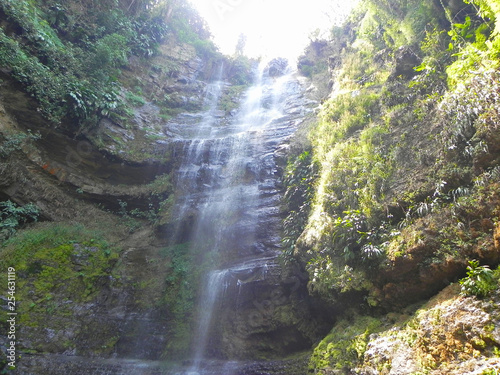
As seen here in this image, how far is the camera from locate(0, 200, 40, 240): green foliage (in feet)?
31.4

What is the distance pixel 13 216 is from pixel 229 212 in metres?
7.64

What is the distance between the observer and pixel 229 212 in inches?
475

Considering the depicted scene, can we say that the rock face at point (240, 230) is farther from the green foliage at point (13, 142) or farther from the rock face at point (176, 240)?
the green foliage at point (13, 142)

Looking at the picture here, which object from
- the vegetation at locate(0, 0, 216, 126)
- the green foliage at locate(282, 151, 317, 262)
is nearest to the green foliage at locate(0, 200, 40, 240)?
the vegetation at locate(0, 0, 216, 126)

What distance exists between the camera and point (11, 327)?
24.2ft

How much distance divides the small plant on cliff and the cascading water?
5.87m

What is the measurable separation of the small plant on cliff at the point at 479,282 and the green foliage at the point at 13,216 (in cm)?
1211

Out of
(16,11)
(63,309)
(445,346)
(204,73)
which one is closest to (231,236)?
(63,309)

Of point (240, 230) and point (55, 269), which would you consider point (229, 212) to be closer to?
point (240, 230)

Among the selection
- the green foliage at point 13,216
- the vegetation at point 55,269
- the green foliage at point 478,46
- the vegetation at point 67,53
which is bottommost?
the vegetation at point 55,269

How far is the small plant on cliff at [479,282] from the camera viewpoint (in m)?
4.01

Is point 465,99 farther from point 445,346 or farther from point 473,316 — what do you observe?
point 445,346

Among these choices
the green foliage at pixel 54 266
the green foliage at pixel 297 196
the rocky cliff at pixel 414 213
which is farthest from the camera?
the green foliage at pixel 297 196

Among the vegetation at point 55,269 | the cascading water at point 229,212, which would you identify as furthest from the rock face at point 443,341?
the vegetation at point 55,269
